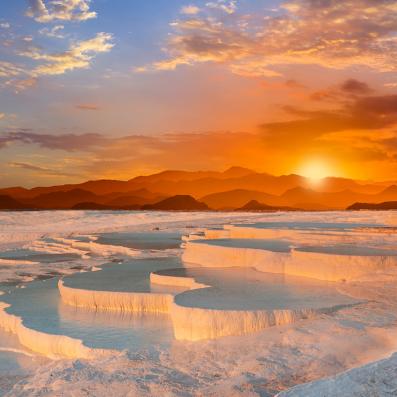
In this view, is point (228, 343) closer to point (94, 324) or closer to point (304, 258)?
point (94, 324)

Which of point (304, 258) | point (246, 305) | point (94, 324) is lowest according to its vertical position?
point (94, 324)

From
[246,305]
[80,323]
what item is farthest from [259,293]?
[80,323]

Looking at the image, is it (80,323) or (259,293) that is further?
(259,293)

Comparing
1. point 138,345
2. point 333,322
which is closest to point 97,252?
point 138,345

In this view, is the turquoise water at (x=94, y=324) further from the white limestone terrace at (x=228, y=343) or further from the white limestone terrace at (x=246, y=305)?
the white limestone terrace at (x=246, y=305)

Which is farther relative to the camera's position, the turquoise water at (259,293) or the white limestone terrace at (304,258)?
the white limestone terrace at (304,258)

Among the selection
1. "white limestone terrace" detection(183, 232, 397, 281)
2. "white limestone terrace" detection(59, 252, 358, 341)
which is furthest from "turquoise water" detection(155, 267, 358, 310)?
"white limestone terrace" detection(183, 232, 397, 281)

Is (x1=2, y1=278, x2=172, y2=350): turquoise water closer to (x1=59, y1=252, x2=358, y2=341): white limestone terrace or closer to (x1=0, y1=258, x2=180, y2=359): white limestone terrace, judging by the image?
(x1=0, y1=258, x2=180, y2=359): white limestone terrace

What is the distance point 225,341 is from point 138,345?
3.81 ft

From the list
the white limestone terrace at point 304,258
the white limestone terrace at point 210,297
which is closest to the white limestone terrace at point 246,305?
the white limestone terrace at point 210,297

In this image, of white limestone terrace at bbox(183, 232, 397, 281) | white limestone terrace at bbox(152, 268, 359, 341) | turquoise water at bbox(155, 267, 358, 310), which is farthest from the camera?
white limestone terrace at bbox(183, 232, 397, 281)

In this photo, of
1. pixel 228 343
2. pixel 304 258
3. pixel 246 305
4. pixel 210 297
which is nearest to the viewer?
pixel 228 343

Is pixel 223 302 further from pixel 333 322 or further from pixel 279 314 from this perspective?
pixel 333 322

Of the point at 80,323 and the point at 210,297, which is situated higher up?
the point at 210,297
